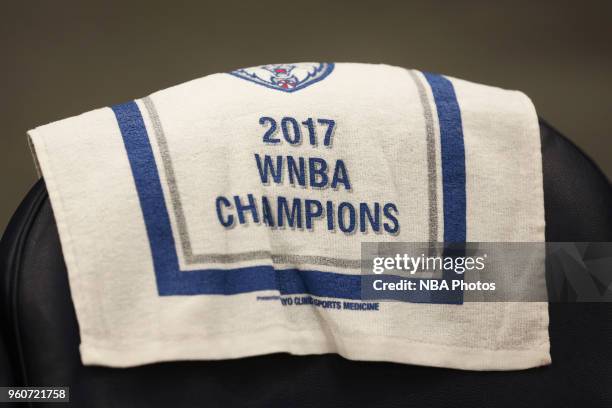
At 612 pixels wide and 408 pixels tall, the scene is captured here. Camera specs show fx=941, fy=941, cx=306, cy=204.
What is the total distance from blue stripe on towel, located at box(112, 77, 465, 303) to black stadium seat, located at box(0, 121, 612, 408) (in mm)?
77

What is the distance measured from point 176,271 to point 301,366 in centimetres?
16

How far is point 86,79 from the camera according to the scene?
157 cm

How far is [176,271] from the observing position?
0.94m

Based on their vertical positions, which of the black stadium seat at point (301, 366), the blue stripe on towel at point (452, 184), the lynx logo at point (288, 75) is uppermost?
the lynx logo at point (288, 75)

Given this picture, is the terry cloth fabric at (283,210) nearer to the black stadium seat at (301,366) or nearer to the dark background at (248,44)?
the black stadium seat at (301,366)

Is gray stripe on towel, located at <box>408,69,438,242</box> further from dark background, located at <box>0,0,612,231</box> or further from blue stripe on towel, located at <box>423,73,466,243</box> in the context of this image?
dark background, located at <box>0,0,612,231</box>

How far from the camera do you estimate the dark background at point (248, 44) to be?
154 cm

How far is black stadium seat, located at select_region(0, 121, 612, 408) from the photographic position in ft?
3.07

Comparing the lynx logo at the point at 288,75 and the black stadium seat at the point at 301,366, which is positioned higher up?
the lynx logo at the point at 288,75

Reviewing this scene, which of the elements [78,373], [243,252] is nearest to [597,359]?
[243,252]

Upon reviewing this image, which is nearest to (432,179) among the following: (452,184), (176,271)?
(452,184)

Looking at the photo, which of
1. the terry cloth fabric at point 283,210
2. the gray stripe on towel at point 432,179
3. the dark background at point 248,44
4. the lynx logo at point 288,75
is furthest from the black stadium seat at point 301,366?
the dark background at point 248,44

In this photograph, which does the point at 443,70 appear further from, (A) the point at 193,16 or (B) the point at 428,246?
(B) the point at 428,246

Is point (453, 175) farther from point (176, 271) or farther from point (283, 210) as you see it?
point (176, 271)
